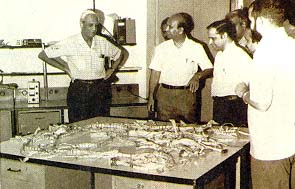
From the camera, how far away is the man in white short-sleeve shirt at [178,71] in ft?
14.5

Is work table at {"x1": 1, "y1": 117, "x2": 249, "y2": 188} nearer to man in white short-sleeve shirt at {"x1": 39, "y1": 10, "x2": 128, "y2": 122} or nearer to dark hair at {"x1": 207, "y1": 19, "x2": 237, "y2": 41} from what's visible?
dark hair at {"x1": 207, "y1": 19, "x2": 237, "y2": 41}

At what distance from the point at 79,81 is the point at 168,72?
2.94 feet

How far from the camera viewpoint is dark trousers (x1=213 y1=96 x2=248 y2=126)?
153 inches

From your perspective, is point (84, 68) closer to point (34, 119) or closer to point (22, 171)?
point (34, 119)

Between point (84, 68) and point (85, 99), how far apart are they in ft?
1.03

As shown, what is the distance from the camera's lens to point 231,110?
12.7 feet

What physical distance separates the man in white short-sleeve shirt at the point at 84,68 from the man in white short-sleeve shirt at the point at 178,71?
525mm

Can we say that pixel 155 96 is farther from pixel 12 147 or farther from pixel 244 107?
pixel 12 147

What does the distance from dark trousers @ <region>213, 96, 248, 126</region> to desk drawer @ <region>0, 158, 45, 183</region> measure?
1872 mm

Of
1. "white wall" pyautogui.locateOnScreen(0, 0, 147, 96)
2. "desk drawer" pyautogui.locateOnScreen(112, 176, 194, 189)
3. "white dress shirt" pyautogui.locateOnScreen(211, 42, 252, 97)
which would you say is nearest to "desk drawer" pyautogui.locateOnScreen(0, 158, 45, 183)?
"desk drawer" pyautogui.locateOnScreen(112, 176, 194, 189)

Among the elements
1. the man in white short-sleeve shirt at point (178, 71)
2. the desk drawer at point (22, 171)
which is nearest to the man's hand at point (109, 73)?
the man in white short-sleeve shirt at point (178, 71)

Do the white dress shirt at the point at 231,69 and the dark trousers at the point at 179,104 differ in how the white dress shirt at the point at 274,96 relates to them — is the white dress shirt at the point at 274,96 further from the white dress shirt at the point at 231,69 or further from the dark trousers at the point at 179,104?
the dark trousers at the point at 179,104

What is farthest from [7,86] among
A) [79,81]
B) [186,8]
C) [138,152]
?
[138,152]

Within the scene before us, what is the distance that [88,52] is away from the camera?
4480 millimetres
